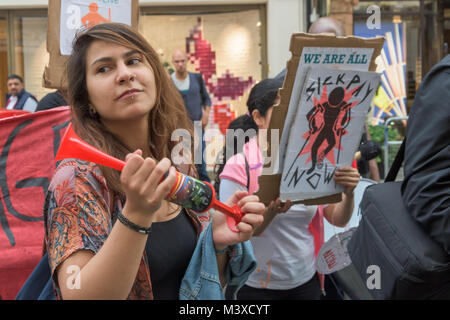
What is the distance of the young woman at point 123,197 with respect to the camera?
3.92 ft

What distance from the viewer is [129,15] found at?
2.38 metres

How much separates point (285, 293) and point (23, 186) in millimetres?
1306

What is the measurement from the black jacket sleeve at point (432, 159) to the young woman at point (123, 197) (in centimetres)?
51

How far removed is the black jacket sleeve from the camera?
151 centimetres

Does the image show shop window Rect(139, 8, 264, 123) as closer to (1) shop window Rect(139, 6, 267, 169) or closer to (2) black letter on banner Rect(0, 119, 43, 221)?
(1) shop window Rect(139, 6, 267, 169)

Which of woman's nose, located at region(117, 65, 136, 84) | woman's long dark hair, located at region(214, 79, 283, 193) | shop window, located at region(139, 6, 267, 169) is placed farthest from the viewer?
shop window, located at region(139, 6, 267, 169)

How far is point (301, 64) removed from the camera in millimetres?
1720

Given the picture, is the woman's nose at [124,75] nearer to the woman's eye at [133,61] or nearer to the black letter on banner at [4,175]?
the woman's eye at [133,61]

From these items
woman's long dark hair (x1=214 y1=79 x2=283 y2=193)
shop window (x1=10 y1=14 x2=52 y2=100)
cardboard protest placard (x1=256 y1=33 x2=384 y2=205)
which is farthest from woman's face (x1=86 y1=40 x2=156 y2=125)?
shop window (x1=10 y1=14 x2=52 y2=100)

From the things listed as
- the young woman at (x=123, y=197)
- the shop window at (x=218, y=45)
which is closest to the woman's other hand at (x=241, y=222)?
the young woman at (x=123, y=197)

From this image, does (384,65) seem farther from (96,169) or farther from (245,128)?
(96,169)

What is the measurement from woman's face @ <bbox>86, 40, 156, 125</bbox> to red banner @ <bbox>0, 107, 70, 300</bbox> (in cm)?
74

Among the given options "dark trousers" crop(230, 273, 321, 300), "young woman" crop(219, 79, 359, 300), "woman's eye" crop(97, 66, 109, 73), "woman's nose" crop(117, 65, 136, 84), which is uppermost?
"woman's eye" crop(97, 66, 109, 73)
